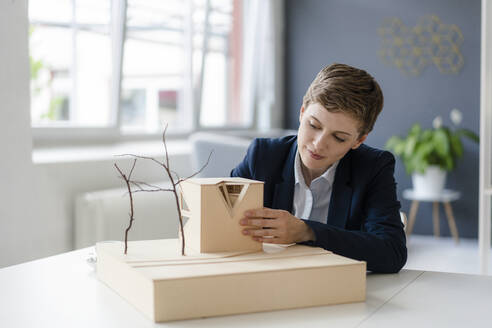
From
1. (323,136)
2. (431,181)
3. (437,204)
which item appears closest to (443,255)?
(431,181)

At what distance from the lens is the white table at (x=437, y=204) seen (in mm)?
4836

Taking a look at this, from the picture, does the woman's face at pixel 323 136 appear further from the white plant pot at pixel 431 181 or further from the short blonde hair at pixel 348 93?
the white plant pot at pixel 431 181

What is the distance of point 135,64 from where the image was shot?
4.30 m

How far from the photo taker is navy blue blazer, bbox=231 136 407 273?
4.33 ft

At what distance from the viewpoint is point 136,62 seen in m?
4.31

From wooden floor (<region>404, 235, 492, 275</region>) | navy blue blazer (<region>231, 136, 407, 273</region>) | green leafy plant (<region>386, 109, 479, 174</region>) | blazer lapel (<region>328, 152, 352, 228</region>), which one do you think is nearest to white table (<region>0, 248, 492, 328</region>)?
navy blue blazer (<region>231, 136, 407, 273</region>)

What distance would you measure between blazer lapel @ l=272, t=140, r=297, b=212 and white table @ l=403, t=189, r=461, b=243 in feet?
11.3

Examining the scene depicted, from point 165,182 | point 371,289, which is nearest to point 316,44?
point 165,182

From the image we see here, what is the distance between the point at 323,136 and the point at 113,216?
1862mm

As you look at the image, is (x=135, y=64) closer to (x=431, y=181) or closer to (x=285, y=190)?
(x=431, y=181)

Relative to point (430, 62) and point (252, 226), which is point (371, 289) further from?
point (430, 62)

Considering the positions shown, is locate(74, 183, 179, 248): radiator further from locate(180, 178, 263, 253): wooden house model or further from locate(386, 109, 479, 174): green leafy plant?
locate(386, 109, 479, 174): green leafy plant

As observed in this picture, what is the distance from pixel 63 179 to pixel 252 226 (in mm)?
2192

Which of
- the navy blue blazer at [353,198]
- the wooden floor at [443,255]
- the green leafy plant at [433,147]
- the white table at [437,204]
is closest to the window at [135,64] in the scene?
the navy blue blazer at [353,198]
